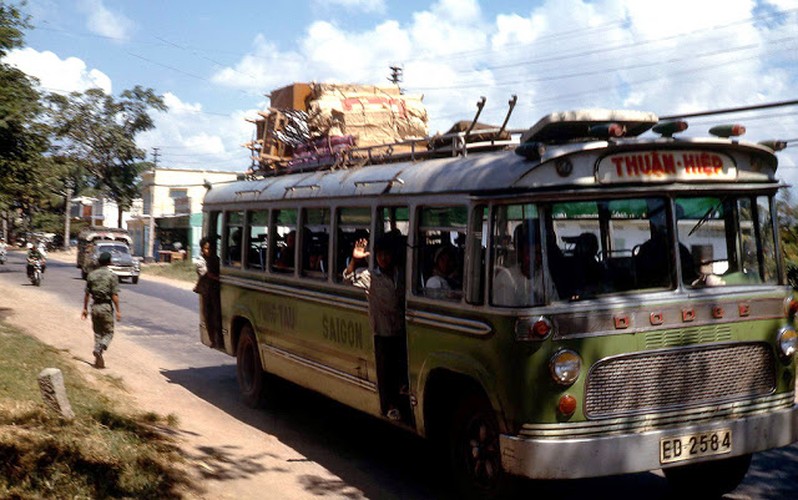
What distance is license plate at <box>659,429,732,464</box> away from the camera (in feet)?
18.7

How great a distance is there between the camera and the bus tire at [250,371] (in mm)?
10469

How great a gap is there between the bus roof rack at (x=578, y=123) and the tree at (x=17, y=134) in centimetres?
1318

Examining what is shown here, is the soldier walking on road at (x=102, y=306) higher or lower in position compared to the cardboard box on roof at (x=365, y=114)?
lower

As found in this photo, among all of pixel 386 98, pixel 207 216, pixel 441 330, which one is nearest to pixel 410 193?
pixel 441 330

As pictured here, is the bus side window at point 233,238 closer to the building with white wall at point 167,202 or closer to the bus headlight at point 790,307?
the bus headlight at point 790,307

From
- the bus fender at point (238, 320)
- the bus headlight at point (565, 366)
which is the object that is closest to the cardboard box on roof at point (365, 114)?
the bus fender at point (238, 320)

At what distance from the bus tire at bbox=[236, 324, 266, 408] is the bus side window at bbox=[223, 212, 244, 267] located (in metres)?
0.83

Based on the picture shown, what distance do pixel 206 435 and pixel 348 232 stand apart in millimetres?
2454

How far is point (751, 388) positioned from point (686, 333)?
27.5 inches

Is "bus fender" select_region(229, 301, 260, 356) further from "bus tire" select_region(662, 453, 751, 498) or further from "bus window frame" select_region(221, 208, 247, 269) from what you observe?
"bus tire" select_region(662, 453, 751, 498)

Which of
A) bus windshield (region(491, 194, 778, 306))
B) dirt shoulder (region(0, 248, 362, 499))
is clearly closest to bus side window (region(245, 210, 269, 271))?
dirt shoulder (region(0, 248, 362, 499))

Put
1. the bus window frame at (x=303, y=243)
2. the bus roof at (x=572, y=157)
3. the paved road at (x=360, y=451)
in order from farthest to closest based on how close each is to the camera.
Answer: the bus window frame at (x=303, y=243)
the paved road at (x=360, y=451)
the bus roof at (x=572, y=157)

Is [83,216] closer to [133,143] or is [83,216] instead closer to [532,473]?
[133,143]

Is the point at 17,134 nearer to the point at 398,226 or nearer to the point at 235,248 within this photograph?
the point at 235,248
